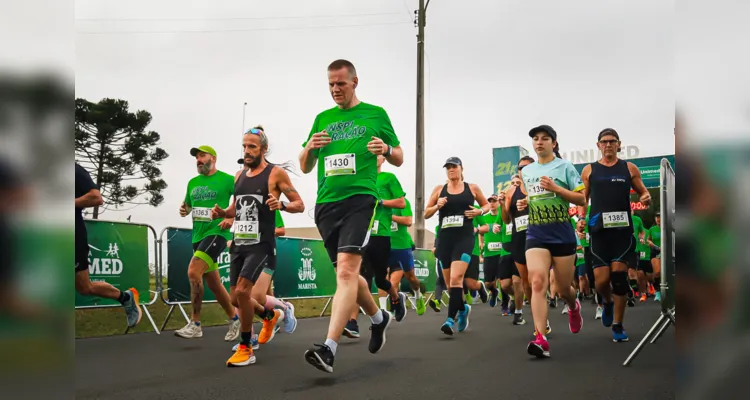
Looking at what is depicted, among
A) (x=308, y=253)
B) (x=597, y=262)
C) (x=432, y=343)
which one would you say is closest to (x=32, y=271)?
(x=432, y=343)

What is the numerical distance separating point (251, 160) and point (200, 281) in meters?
1.85

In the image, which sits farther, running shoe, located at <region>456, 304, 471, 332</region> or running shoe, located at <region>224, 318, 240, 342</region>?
running shoe, located at <region>456, 304, 471, 332</region>

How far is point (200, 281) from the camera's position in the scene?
24.0ft

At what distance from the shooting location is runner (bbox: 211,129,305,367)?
5.69 metres

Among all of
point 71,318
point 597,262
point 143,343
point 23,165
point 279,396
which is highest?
point 23,165

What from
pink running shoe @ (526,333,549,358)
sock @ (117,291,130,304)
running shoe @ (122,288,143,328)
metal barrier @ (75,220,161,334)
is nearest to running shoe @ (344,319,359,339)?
running shoe @ (122,288,143,328)

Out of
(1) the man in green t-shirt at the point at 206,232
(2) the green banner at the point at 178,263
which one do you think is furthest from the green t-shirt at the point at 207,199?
(2) the green banner at the point at 178,263

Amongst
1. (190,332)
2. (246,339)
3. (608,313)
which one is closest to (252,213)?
(246,339)

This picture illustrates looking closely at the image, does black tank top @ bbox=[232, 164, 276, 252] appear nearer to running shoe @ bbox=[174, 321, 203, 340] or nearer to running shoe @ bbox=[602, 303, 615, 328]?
running shoe @ bbox=[174, 321, 203, 340]

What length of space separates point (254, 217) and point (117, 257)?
11.8ft

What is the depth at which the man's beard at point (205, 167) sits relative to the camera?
25.8ft

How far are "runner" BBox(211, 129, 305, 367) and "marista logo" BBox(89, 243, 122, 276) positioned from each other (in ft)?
9.28

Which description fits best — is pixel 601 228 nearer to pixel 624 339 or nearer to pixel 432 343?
pixel 624 339

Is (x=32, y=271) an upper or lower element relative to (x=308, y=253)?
upper
